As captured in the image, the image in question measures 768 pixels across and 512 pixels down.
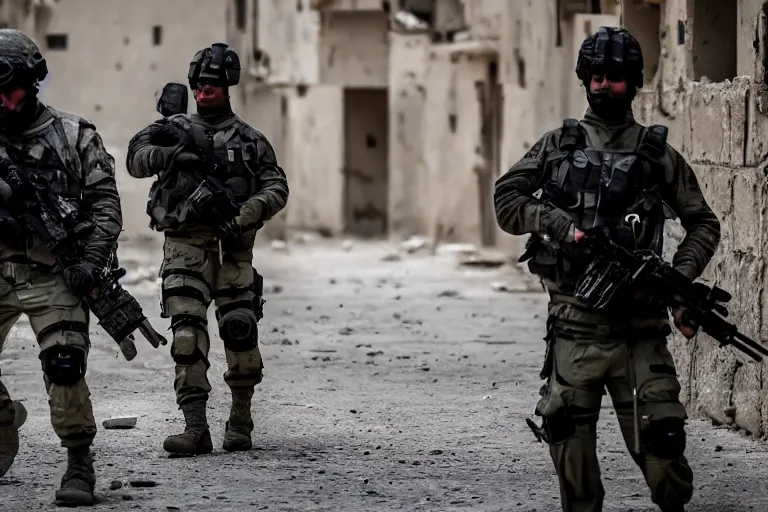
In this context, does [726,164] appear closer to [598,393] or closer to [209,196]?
[209,196]

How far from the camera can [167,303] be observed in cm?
705

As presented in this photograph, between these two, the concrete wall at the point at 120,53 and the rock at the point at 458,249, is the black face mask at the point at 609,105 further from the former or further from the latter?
the rock at the point at 458,249

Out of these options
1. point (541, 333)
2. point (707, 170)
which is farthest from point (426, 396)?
point (541, 333)

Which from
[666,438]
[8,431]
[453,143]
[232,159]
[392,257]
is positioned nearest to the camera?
[666,438]

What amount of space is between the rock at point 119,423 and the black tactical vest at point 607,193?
3.11m

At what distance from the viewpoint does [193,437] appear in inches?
273

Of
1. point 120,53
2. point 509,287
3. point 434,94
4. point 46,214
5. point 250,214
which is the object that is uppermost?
point 120,53

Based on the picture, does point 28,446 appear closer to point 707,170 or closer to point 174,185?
point 174,185

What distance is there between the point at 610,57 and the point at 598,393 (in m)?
1.11

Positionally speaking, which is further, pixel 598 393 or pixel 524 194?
pixel 524 194

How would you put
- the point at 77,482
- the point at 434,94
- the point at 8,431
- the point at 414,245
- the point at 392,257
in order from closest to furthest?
the point at 77,482
the point at 8,431
the point at 392,257
the point at 414,245
the point at 434,94

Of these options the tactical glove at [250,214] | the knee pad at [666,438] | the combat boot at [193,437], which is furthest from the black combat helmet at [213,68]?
the knee pad at [666,438]

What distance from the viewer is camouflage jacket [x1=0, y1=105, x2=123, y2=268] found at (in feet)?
19.2

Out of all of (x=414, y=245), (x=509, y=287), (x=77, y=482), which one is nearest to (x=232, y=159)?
(x=77, y=482)
